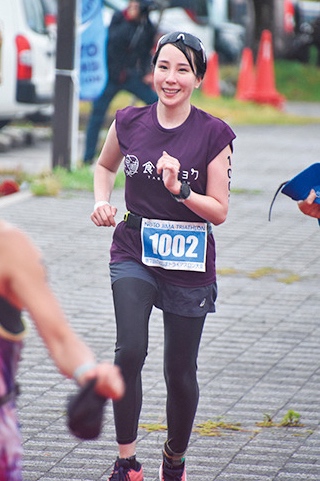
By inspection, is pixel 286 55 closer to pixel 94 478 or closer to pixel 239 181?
pixel 239 181

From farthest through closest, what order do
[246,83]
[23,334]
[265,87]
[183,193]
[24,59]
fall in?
[246,83] → [265,87] → [24,59] → [183,193] → [23,334]

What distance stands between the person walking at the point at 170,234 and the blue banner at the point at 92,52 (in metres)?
8.75

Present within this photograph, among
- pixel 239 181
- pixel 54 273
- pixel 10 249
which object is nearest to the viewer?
pixel 10 249

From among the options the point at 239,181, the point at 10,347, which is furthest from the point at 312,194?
the point at 239,181

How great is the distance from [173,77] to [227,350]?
2.71 metres

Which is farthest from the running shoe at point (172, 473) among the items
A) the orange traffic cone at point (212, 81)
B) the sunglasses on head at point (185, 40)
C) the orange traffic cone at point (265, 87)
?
the orange traffic cone at point (212, 81)

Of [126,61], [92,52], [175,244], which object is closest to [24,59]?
[92,52]

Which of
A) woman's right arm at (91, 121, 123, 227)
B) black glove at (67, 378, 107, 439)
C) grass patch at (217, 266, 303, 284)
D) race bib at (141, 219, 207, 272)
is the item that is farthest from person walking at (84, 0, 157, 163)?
black glove at (67, 378, 107, 439)

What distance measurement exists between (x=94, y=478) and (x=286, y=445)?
3.09ft

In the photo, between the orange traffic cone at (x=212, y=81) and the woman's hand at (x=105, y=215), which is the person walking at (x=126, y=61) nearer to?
the woman's hand at (x=105, y=215)

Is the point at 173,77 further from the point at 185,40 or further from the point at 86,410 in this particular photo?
the point at 86,410

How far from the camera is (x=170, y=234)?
4.59m

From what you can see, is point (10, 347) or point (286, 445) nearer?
point (10, 347)

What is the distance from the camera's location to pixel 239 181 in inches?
533
